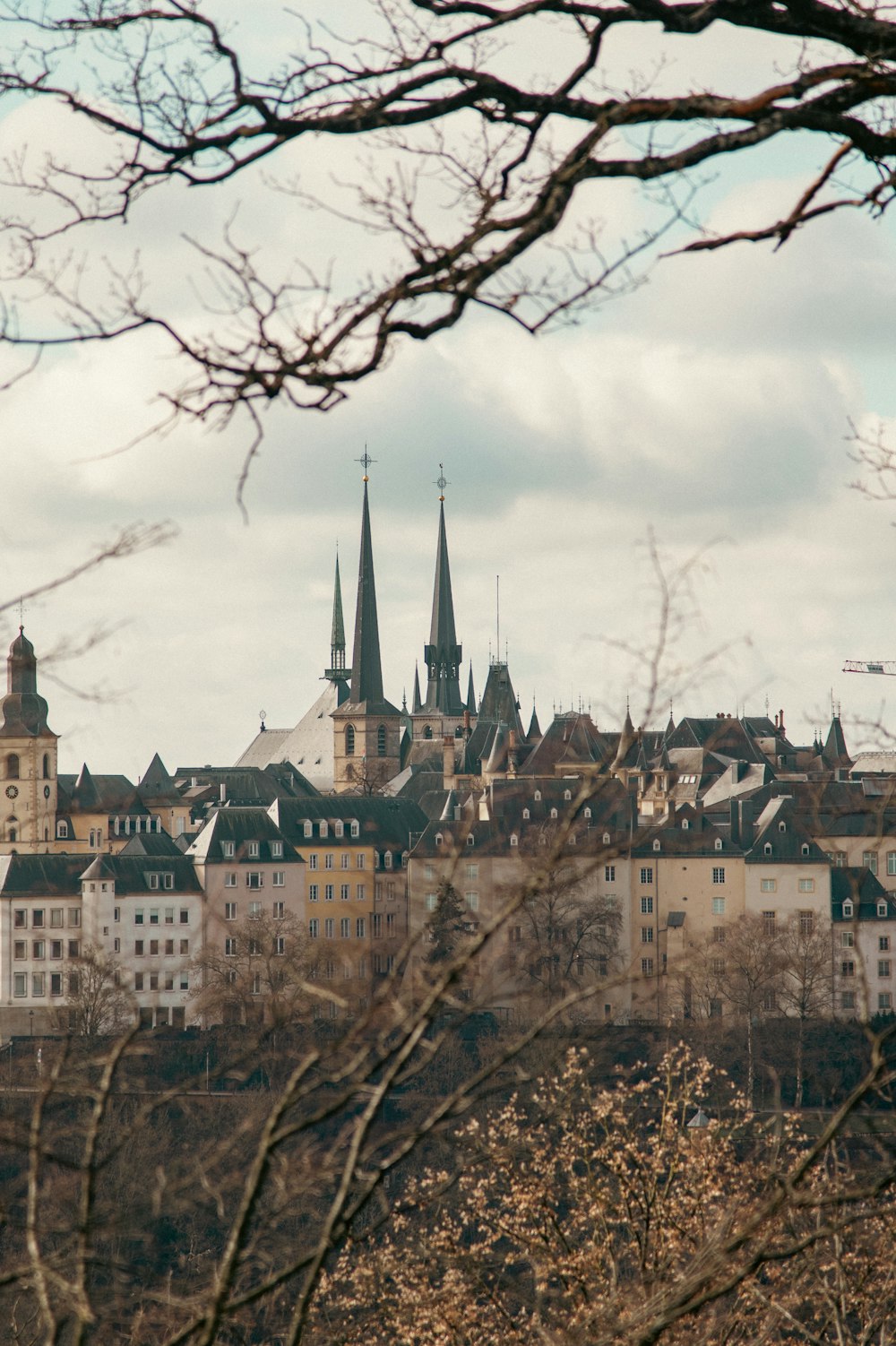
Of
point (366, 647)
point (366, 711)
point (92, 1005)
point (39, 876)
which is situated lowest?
point (92, 1005)

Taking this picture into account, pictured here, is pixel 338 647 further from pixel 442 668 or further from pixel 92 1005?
pixel 92 1005

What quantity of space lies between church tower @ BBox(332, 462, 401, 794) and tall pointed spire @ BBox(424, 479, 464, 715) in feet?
15.0

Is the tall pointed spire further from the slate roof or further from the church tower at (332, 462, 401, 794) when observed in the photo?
the slate roof

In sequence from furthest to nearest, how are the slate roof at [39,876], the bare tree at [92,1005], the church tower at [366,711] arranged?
the church tower at [366,711] → the slate roof at [39,876] → the bare tree at [92,1005]

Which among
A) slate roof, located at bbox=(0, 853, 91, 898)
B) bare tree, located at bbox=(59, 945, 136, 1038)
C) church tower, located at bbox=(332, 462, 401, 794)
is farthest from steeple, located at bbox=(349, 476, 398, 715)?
bare tree, located at bbox=(59, 945, 136, 1038)

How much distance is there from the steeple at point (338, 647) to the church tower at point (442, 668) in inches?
425

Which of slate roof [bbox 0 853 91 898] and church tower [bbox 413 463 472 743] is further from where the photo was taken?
church tower [bbox 413 463 472 743]

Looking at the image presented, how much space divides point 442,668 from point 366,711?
28.6ft

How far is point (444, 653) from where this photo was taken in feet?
524

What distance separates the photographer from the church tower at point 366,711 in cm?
15250

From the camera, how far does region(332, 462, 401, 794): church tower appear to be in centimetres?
15250

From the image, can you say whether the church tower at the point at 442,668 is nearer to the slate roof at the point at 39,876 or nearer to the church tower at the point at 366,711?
the church tower at the point at 366,711

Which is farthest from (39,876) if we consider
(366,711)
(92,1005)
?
(366,711)

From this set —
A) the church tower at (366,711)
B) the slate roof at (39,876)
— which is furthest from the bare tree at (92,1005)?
the church tower at (366,711)
